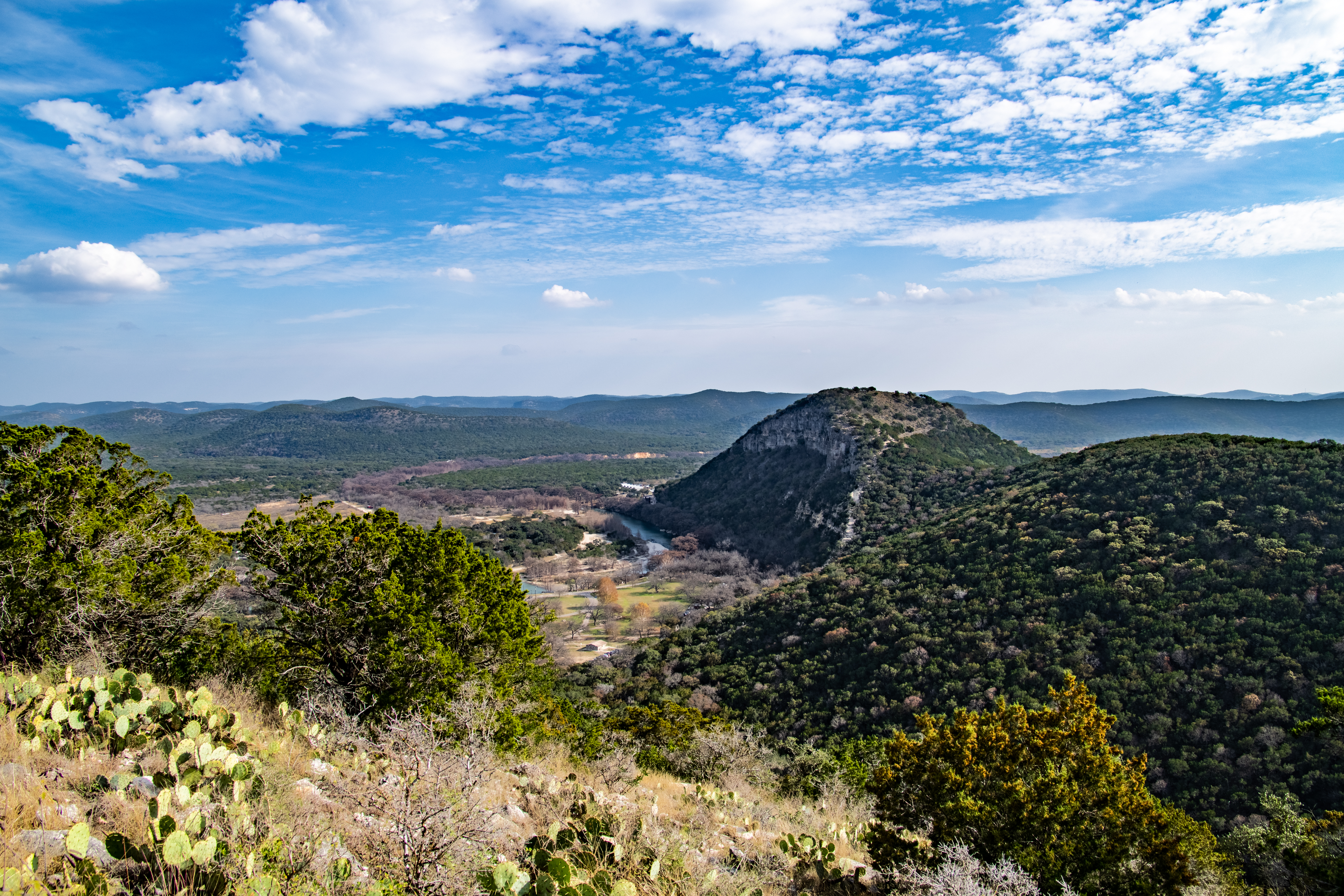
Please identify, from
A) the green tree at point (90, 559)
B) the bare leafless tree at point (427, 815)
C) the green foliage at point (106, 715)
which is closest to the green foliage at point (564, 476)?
the green tree at point (90, 559)

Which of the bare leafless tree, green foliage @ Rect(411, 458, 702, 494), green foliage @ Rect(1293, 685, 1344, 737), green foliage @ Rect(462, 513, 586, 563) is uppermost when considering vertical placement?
the bare leafless tree

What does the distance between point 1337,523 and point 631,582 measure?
5696cm

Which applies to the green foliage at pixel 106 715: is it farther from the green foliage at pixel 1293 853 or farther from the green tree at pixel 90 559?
the green foliage at pixel 1293 853

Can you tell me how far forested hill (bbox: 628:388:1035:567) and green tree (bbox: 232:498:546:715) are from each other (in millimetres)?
48167

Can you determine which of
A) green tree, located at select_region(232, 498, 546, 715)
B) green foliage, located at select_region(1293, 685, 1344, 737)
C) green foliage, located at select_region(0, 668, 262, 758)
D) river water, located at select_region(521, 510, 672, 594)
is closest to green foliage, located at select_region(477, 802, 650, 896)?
green foliage, located at select_region(0, 668, 262, 758)

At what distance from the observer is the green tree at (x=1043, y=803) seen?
8.72 metres

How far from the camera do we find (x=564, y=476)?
158375 mm

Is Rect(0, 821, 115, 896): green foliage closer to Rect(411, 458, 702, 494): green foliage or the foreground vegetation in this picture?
the foreground vegetation

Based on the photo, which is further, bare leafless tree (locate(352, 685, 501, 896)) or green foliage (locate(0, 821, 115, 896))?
bare leafless tree (locate(352, 685, 501, 896))

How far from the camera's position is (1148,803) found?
359 inches

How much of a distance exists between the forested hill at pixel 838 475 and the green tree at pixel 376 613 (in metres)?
48.2

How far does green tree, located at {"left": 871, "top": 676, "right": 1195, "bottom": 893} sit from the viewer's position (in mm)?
8719

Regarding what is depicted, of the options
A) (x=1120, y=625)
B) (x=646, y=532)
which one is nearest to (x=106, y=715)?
(x=1120, y=625)

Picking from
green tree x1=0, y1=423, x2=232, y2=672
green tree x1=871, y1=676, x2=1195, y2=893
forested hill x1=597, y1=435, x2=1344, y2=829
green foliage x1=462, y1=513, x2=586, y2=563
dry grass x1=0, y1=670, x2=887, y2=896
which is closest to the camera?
dry grass x1=0, y1=670, x2=887, y2=896
